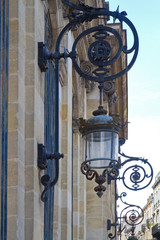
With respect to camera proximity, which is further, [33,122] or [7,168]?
[33,122]

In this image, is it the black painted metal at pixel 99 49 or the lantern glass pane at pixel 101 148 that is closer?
the black painted metal at pixel 99 49

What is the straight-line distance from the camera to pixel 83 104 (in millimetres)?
19344

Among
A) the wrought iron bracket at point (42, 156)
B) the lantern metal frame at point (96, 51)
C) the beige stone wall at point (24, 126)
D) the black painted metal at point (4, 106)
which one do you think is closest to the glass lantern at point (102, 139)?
the lantern metal frame at point (96, 51)

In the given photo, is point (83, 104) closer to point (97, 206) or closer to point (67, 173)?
point (97, 206)

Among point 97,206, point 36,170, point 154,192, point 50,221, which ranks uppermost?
point 36,170

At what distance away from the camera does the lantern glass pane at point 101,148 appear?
30.7 feet

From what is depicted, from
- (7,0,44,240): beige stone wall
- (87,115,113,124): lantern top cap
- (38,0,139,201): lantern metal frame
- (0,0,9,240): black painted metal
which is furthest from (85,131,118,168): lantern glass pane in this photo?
(0,0,9,240): black painted metal

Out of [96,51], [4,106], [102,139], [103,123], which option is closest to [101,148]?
[102,139]

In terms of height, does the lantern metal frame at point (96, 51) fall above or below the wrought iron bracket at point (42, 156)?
above

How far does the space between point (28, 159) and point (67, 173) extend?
17.9 feet

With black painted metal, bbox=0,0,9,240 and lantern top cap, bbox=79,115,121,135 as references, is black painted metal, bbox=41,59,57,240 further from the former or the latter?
black painted metal, bbox=0,0,9,240

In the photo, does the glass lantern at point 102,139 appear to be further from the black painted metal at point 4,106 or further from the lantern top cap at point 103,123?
the black painted metal at point 4,106

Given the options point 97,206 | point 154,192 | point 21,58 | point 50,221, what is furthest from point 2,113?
point 154,192

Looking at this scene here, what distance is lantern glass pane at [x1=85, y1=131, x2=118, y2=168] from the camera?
9344mm
